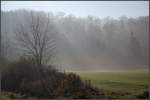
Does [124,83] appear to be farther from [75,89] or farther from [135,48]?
[75,89]

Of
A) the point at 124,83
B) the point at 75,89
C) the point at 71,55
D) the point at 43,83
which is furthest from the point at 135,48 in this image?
the point at 43,83

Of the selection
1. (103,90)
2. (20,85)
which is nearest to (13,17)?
(20,85)

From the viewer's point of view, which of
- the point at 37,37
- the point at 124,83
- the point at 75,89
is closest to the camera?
the point at 124,83

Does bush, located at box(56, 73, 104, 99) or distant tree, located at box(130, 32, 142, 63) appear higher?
→ distant tree, located at box(130, 32, 142, 63)

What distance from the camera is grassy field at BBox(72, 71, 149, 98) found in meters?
3.57

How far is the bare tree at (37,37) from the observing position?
380 centimetres

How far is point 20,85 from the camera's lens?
149 inches

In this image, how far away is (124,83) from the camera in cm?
359

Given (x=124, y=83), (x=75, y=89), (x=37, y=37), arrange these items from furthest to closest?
(x=37, y=37) → (x=75, y=89) → (x=124, y=83)

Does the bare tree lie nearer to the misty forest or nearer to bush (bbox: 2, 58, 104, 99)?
the misty forest

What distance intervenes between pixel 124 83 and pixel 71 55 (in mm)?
950

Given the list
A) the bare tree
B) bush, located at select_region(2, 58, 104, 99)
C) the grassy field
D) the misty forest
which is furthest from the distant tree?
the bare tree

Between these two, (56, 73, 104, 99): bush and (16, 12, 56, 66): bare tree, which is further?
(16, 12, 56, 66): bare tree

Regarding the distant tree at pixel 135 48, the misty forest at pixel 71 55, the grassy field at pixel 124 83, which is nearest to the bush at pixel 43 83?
the misty forest at pixel 71 55
